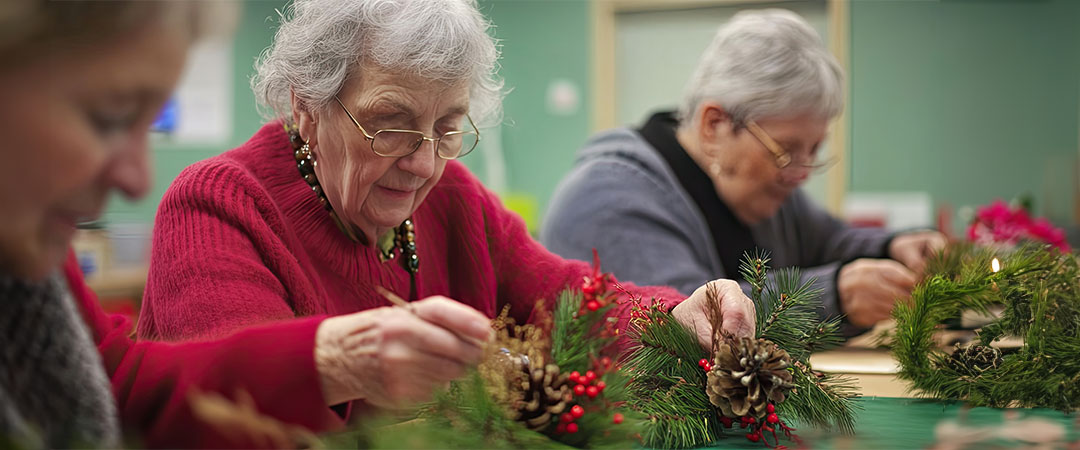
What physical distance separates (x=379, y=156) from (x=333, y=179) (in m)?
0.09

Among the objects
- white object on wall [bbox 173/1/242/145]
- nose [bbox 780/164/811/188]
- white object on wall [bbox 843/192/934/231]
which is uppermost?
white object on wall [bbox 173/1/242/145]

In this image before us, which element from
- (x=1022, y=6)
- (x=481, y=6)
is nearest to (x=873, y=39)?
(x=1022, y=6)

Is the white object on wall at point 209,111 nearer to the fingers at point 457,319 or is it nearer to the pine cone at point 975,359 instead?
the pine cone at point 975,359

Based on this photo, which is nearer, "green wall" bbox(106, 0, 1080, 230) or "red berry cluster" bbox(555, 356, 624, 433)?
"red berry cluster" bbox(555, 356, 624, 433)

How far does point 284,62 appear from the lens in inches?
41.1

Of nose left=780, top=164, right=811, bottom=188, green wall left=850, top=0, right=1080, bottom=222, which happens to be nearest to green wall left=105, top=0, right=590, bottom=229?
green wall left=850, top=0, right=1080, bottom=222

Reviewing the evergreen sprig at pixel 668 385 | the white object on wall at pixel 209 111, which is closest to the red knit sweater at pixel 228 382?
the evergreen sprig at pixel 668 385

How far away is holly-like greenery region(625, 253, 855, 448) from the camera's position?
2.75 feet

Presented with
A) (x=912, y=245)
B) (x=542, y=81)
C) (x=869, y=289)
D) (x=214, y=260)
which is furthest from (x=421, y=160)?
(x=542, y=81)

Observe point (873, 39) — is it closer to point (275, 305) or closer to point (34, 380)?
point (275, 305)

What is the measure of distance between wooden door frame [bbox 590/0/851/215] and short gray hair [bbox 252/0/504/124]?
12.2 ft

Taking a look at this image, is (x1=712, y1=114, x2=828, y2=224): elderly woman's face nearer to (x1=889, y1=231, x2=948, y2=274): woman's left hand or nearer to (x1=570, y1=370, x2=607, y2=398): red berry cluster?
(x1=889, y1=231, x2=948, y2=274): woman's left hand

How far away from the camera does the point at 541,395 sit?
70 cm

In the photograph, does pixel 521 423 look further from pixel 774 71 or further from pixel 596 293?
pixel 774 71
